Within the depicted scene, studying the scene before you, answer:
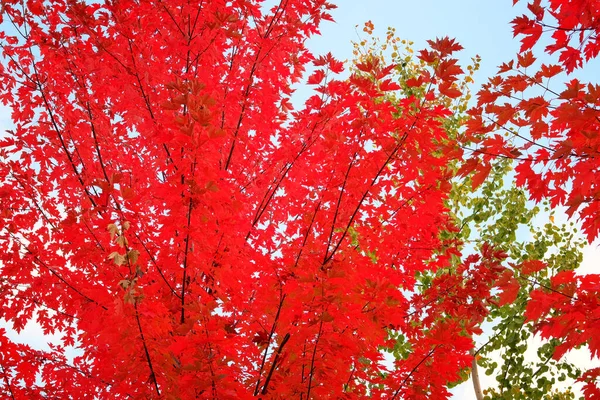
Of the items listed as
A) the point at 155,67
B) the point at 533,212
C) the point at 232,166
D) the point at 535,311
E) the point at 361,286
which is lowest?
the point at 535,311

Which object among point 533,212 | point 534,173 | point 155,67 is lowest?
point 534,173

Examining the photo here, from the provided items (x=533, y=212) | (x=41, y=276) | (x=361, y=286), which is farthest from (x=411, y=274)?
(x=533, y=212)

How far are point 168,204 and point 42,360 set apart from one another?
11.2 ft

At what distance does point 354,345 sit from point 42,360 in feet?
12.6

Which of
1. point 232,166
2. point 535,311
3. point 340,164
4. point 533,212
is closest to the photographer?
point 535,311

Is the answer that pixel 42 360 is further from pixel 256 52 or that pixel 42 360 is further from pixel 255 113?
pixel 256 52

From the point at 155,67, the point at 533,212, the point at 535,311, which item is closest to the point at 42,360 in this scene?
the point at 155,67

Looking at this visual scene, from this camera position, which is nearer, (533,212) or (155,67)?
(155,67)

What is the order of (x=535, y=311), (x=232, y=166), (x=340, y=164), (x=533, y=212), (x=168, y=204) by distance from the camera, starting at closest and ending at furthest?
(x=535, y=311) → (x=168, y=204) → (x=340, y=164) → (x=232, y=166) → (x=533, y=212)

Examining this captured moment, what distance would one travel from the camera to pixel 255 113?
5012 mm

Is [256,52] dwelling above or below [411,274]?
above

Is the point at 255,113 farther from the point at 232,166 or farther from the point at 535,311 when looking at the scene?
the point at 535,311

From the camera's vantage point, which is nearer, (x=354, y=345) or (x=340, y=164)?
(x=354, y=345)

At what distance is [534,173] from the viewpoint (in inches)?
135
